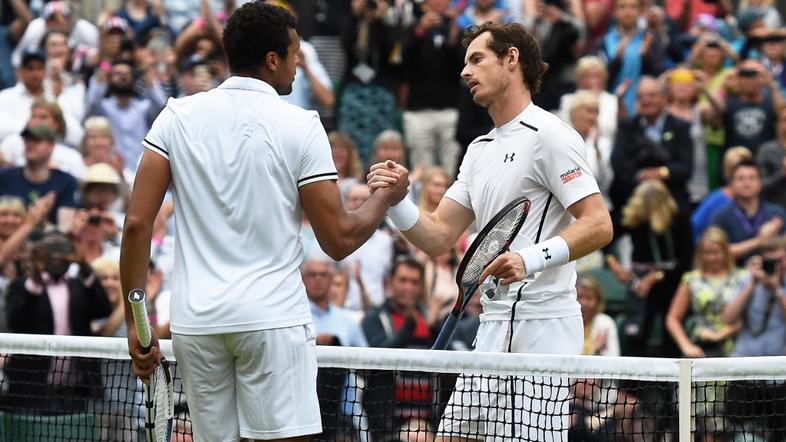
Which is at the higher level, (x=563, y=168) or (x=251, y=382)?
(x=563, y=168)

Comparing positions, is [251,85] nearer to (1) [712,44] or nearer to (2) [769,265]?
(2) [769,265]

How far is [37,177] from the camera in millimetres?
11656

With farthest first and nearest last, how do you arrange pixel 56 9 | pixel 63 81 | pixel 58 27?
pixel 56 9
pixel 58 27
pixel 63 81

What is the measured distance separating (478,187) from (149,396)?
5.69 feet

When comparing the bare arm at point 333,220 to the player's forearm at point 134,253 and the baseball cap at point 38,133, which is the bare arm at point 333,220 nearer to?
the player's forearm at point 134,253

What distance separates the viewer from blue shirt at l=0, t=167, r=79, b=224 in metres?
11.6

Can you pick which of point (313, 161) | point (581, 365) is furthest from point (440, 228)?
point (313, 161)

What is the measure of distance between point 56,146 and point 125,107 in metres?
1.04

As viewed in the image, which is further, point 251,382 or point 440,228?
point 440,228

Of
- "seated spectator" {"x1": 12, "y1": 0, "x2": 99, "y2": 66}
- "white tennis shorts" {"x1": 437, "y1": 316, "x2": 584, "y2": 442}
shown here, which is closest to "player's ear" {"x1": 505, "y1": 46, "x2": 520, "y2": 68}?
"white tennis shorts" {"x1": 437, "y1": 316, "x2": 584, "y2": 442}

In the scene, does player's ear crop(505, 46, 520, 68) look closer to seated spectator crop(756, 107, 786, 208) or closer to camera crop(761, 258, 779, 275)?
camera crop(761, 258, 779, 275)

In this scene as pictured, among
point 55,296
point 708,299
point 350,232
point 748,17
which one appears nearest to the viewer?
point 350,232

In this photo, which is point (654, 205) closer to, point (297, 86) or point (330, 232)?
point (297, 86)

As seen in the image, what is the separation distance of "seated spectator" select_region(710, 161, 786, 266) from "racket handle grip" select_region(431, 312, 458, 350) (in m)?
5.82
